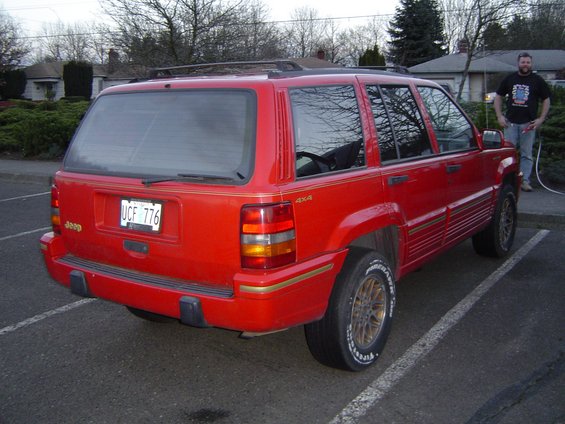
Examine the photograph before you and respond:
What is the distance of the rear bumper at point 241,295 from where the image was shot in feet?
9.70

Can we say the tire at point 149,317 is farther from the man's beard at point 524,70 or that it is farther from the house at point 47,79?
the house at point 47,79

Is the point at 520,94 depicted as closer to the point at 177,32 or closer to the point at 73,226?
the point at 73,226

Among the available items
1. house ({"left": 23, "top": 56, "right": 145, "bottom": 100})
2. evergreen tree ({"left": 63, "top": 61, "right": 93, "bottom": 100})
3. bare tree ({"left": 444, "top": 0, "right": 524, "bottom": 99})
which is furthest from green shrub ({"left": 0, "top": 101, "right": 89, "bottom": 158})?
house ({"left": 23, "top": 56, "right": 145, "bottom": 100})

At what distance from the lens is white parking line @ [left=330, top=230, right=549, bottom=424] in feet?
10.4

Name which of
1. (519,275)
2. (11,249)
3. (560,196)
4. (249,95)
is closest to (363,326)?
(249,95)

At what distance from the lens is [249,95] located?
3125 mm

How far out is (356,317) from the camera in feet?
11.7

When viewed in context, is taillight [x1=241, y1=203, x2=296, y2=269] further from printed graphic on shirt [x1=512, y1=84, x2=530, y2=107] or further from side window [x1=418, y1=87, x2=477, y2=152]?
printed graphic on shirt [x1=512, y1=84, x2=530, y2=107]

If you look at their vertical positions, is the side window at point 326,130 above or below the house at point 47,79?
below

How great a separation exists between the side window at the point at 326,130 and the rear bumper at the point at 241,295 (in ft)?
1.75

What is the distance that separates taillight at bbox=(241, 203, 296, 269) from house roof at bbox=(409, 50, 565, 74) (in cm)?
3206

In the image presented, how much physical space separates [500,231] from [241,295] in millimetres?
3721

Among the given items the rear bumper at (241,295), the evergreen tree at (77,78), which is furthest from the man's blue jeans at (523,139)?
the evergreen tree at (77,78)

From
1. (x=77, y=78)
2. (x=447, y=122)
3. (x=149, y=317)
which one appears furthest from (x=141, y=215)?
(x=77, y=78)
